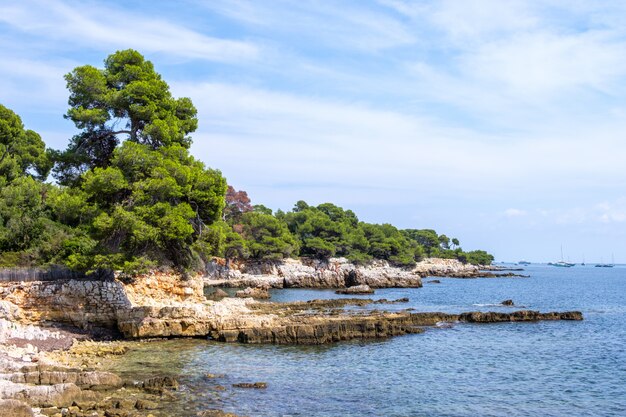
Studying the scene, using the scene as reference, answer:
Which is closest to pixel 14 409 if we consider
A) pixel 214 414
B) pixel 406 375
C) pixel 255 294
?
pixel 214 414

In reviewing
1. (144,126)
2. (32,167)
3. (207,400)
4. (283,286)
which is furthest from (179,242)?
(283,286)

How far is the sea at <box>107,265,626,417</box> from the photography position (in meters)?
18.7

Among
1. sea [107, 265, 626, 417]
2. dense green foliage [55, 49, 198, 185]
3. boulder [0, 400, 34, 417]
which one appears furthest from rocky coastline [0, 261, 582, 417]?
dense green foliage [55, 49, 198, 185]

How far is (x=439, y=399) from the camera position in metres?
20.1

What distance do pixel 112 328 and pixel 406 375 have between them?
16.2 meters

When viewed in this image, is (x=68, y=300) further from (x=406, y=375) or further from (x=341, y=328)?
(x=406, y=375)

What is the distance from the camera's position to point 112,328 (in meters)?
30.3

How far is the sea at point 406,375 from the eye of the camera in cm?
1867

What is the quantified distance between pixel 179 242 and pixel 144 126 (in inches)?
320

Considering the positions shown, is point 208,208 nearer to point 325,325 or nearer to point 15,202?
point 325,325

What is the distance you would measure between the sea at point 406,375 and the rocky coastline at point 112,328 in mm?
1290

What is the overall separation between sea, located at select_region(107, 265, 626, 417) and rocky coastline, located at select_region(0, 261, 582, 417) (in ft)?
4.23

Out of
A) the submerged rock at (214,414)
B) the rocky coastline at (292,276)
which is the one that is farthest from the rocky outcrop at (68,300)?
the rocky coastline at (292,276)

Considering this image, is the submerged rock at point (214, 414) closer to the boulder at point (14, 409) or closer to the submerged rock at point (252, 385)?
the submerged rock at point (252, 385)
